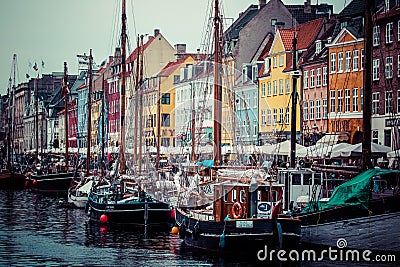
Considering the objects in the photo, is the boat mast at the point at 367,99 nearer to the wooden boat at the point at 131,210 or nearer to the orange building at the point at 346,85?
the wooden boat at the point at 131,210

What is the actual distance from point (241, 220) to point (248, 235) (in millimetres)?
597

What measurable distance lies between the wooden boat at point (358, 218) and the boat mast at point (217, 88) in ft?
15.3

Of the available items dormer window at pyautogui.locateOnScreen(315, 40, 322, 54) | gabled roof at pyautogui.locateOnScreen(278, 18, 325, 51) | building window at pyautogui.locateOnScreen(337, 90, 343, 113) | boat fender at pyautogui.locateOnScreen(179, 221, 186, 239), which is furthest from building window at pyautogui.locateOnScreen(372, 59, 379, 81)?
boat fender at pyautogui.locateOnScreen(179, 221, 186, 239)

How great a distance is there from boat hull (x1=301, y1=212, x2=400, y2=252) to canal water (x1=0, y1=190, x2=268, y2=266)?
133 inches

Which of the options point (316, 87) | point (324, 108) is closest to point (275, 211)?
point (324, 108)

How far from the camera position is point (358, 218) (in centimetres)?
3086

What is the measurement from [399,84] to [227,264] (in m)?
30.5

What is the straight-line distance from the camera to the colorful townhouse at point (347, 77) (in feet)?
202

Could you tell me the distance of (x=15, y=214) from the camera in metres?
50.7

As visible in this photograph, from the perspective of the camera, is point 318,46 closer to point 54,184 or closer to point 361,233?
point 54,184

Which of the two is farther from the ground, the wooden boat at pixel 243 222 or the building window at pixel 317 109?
the building window at pixel 317 109

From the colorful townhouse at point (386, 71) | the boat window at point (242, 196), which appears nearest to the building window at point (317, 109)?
the colorful townhouse at point (386, 71)

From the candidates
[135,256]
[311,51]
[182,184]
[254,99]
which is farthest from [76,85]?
[135,256]

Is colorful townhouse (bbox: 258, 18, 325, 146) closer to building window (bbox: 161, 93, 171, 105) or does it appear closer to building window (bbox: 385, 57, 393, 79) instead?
building window (bbox: 385, 57, 393, 79)
